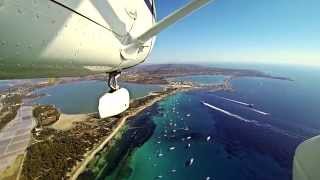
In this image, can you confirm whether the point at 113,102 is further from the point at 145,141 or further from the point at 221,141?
the point at 221,141

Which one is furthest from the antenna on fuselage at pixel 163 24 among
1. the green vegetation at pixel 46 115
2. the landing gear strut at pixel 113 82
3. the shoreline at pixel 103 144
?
the green vegetation at pixel 46 115

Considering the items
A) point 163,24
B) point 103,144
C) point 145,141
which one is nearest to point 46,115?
point 103,144

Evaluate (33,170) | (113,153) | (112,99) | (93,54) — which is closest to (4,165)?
(33,170)

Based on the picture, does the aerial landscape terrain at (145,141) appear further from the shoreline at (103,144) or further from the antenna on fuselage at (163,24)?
the antenna on fuselage at (163,24)

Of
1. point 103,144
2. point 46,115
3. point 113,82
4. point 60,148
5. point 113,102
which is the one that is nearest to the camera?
point 113,102

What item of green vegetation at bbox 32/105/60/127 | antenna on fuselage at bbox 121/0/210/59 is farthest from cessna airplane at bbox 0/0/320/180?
green vegetation at bbox 32/105/60/127

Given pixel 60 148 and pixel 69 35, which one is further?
pixel 60 148
